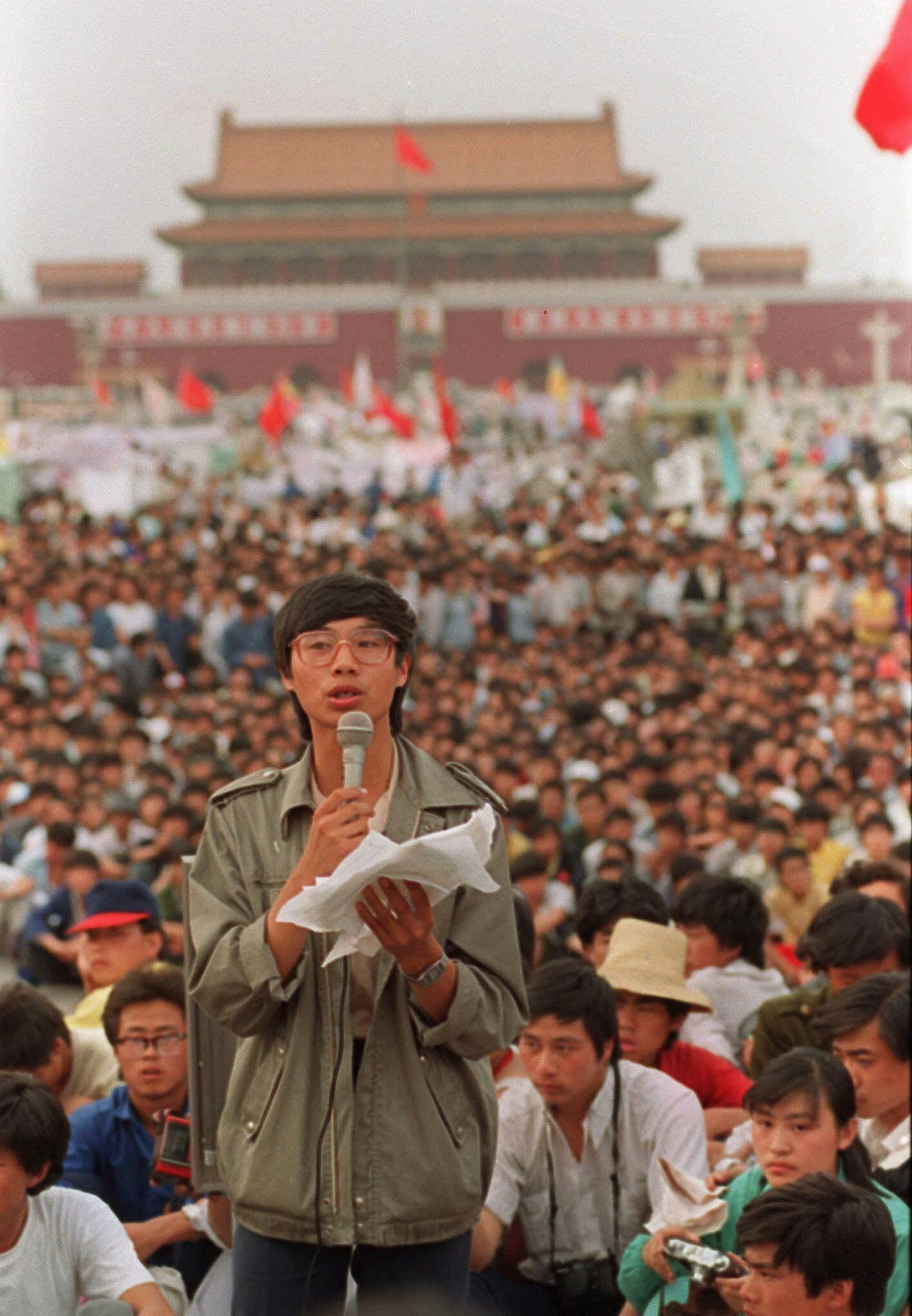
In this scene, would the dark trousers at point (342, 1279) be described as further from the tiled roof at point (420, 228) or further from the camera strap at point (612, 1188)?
the tiled roof at point (420, 228)

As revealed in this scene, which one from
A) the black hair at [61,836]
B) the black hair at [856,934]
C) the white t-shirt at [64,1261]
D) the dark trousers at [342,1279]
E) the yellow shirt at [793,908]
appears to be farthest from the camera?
the black hair at [61,836]

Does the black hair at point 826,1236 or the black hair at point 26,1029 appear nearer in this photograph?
the black hair at point 826,1236

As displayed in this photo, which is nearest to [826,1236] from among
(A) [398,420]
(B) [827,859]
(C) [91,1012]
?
(C) [91,1012]

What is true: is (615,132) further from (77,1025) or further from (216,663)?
(77,1025)

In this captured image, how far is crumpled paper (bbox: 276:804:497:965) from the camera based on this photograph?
87.4 inches

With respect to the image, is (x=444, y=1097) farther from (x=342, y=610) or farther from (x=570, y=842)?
(x=570, y=842)

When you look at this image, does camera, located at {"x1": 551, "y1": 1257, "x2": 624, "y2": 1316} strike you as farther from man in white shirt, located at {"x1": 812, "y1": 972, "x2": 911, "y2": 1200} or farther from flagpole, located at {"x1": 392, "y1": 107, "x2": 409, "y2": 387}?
flagpole, located at {"x1": 392, "y1": 107, "x2": 409, "y2": 387}

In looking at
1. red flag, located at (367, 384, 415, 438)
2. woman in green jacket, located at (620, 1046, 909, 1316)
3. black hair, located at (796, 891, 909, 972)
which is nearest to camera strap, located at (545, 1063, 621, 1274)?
woman in green jacket, located at (620, 1046, 909, 1316)

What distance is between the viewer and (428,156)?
44.9m

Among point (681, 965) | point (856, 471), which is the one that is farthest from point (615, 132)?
point (681, 965)

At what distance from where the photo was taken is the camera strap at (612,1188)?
3.39 metres

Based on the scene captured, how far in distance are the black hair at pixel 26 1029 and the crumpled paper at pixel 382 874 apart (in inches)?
59.1

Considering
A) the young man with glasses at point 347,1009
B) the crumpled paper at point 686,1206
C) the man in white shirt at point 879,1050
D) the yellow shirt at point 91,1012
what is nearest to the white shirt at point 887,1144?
the man in white shirt at point 879,1050

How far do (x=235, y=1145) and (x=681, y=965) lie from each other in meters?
1.59
